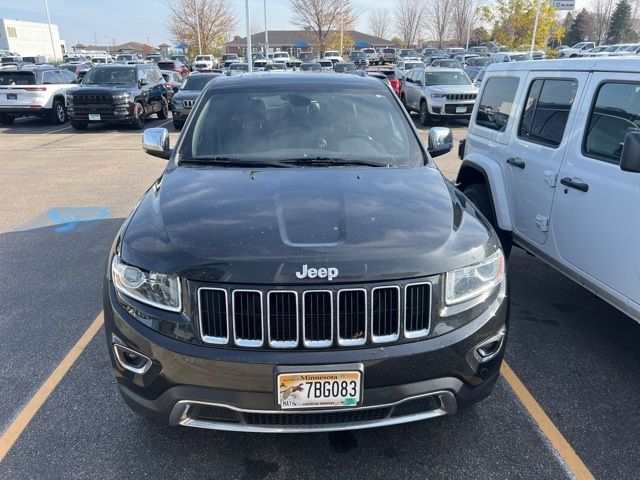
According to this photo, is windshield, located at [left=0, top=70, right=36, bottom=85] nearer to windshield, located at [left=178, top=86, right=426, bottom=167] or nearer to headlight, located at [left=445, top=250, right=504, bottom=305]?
windshield, located at [left=178, top=86, right=426, bottom=167]

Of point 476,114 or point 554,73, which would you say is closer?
point 554,73

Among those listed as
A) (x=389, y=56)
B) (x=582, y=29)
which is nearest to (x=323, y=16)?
(x=389, y=56)

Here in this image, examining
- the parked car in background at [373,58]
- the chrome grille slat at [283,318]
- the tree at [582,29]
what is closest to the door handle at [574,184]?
the chrome grille slat at [283,318]

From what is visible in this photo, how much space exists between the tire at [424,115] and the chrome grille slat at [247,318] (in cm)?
1488

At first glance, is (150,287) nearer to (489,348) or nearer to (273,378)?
(273,378)

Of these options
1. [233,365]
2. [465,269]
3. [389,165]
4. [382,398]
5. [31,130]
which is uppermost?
[389,165]

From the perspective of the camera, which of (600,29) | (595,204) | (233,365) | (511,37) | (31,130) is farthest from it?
(600,29)

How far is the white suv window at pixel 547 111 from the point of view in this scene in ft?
12.9

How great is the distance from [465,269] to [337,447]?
1177 millimetres

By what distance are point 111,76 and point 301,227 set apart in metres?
15.8

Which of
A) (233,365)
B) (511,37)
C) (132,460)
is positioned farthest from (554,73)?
(511,37)

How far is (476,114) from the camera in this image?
5.50 metres

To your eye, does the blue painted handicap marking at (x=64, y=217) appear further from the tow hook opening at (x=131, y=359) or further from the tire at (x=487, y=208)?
the tire at (x=487, y=208)

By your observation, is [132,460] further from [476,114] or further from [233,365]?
[476,114]
